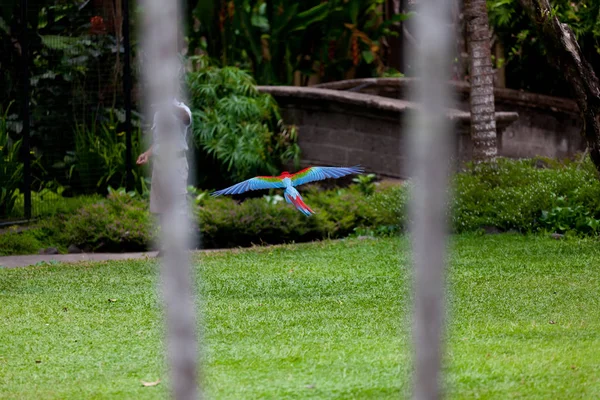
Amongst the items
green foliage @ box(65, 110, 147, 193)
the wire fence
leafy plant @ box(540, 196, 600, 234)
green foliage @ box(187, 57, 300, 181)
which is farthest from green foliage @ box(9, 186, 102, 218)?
leafy plant @ box(540, 196, 600, 234)

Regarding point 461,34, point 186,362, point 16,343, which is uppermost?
point 461,34

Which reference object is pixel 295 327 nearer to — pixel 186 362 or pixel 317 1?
pixel 186 362

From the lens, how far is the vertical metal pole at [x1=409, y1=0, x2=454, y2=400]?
181 centimetres

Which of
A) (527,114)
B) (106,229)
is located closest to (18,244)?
(106,229)

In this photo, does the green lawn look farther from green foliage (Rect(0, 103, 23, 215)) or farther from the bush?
green foliage (Rect(0, 103, 23, 215))

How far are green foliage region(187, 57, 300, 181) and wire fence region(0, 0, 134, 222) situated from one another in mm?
1058

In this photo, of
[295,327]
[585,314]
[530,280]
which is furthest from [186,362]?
[530,280]

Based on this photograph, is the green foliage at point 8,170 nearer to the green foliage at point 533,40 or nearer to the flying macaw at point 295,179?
the flying macaw at point 295,179

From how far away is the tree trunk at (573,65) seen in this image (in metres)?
8.37

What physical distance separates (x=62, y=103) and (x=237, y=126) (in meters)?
2.43

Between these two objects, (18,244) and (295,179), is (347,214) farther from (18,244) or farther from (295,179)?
(295,179)

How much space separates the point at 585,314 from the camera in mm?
6219

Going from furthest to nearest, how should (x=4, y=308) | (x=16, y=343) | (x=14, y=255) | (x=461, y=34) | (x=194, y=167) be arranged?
(x=461, y=34)
(x=194, y=167)
(x=14, y=255)
(x=4, y=308)
(x=16, y=343)

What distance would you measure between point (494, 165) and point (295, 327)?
5644 mm
